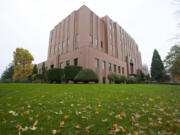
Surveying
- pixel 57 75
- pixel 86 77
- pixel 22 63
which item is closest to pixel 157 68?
pixel 86 77

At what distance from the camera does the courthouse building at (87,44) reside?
21.0m

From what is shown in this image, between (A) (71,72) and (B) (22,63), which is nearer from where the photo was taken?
→ (A) (71,72)

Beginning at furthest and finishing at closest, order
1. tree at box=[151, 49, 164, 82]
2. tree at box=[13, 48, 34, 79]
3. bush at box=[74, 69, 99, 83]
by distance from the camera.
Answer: tree at box=[151, 49, 164, 82] < tree at box=[13, 48, 34, 79] < bush at box=[74, 69, 99, 83]

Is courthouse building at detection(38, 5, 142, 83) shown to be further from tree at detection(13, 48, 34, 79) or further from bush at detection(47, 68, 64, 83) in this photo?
tree at detection(13, 48, 34, 79)

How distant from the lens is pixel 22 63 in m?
28.3

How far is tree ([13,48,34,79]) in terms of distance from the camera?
27.1 metres

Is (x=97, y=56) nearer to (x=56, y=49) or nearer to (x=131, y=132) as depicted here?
(x=56, y=49)

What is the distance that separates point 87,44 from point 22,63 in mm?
19546

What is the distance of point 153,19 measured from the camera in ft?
20.9

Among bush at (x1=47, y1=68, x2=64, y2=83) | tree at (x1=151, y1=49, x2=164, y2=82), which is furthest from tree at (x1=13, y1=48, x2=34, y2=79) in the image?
tree at (x1=151, y1=49, x2=164, y2=82)

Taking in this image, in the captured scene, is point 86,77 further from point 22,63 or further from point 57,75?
point 22,63

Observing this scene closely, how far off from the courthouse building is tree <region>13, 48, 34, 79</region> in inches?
193

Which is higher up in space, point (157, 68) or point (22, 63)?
point (22, 63)

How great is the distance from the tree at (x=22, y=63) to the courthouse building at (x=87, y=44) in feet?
16.1
